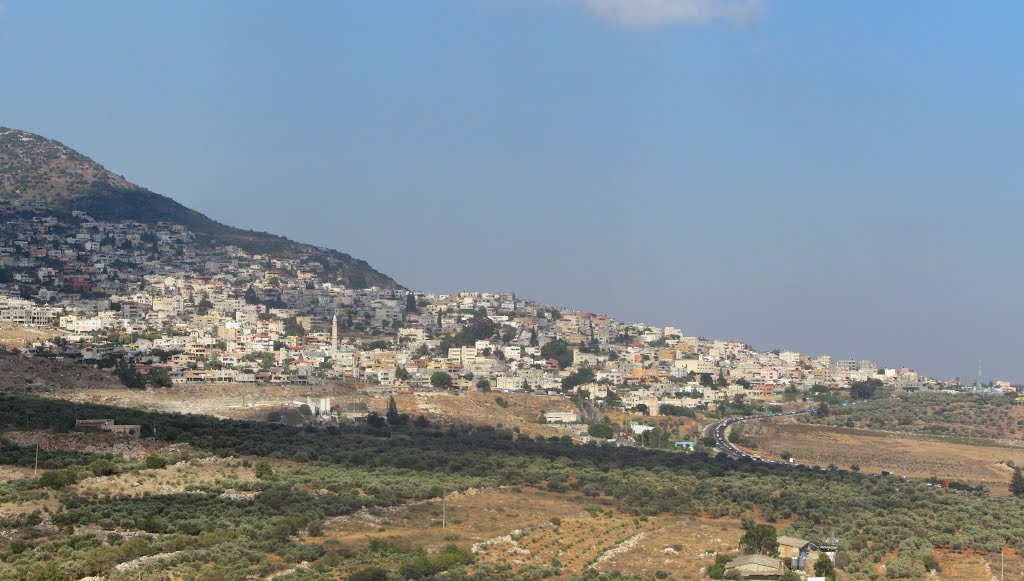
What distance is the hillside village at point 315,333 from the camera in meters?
93.9

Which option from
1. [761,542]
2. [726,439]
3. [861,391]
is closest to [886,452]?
[726,439]

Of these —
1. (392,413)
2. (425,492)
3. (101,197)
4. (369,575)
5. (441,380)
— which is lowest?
(369,575)

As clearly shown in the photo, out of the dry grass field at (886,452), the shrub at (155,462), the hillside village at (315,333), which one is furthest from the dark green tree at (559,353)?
the shrub at (155,462)

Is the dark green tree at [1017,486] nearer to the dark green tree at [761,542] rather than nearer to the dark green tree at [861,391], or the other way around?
the dark green tree at [761,542]

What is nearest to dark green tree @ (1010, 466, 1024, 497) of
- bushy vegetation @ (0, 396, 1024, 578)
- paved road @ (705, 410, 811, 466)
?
bushy vegetation @ (0, 396, 1024, 578)

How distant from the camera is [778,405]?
106 m

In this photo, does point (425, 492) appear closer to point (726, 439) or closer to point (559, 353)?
point (726, 439)

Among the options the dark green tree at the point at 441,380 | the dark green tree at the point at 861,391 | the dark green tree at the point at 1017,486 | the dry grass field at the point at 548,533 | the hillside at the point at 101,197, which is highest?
the hillside at the point at 101,197

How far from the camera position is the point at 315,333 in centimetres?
11894

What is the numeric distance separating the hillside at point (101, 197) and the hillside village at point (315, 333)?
4236mm

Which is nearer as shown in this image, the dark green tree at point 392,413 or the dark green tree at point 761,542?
the dark green tree at point 761,542

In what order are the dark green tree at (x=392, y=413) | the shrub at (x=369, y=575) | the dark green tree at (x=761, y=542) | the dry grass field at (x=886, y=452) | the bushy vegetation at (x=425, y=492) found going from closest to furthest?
the shrub at (x=369, y=575) → the bushy vegetation at (x=425, y=492) → the dark green tree at (x=761, y=542) → the dry grass field at (x=886, y=452) → the dark green tree at (x=392, y=413)

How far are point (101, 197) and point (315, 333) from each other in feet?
166

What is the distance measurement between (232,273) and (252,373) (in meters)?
58.0
